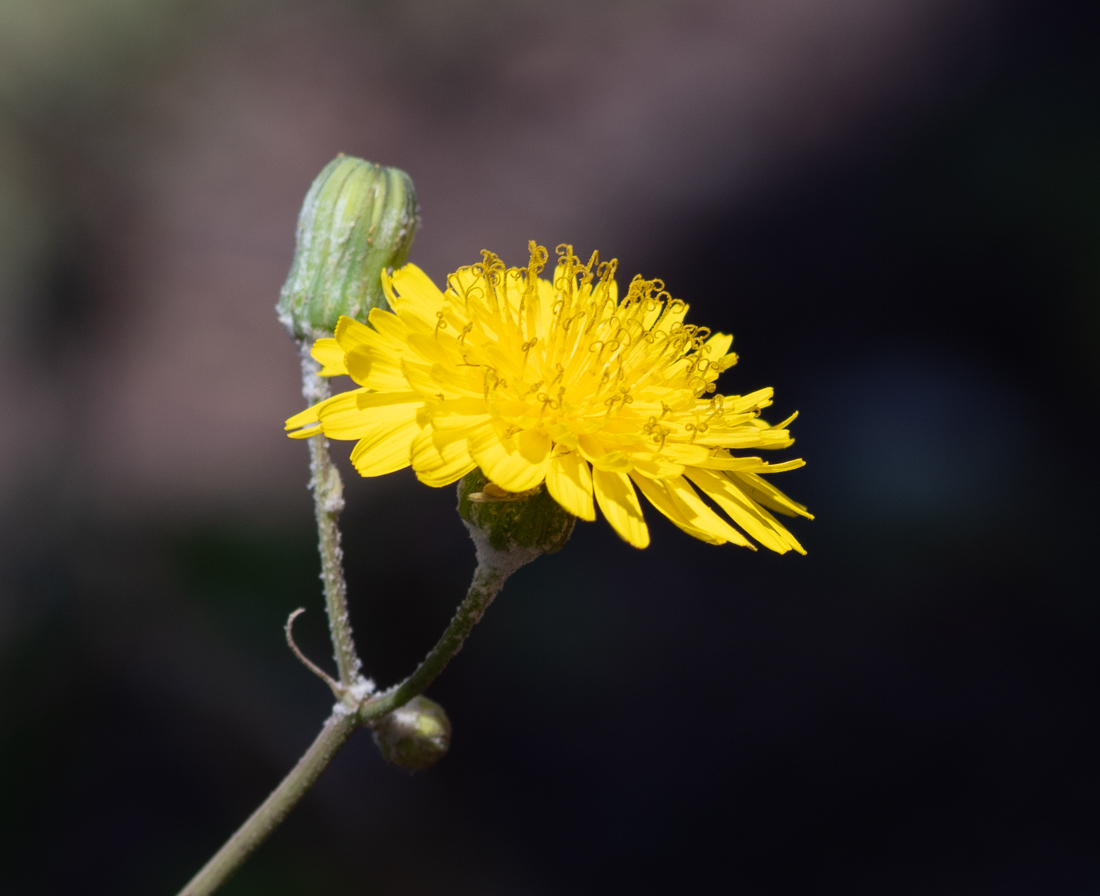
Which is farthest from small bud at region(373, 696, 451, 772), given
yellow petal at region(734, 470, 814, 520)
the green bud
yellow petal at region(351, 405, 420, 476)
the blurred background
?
the blurred background

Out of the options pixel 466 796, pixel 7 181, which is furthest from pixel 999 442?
pixel 7 181

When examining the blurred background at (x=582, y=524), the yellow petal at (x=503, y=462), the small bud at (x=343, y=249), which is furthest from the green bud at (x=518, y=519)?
the blurred background at (x=582, y=524)

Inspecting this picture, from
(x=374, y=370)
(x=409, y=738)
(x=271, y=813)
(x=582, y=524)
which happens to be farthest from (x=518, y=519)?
(x=582, y=524)

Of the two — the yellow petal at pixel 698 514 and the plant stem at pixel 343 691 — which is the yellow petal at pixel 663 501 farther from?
the plant stem at pixel 343 691

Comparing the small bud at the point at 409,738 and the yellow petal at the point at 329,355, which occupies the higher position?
the yellow petal at the point at 329,355

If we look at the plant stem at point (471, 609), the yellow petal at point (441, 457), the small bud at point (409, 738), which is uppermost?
the yellow petal at point (441, 457)

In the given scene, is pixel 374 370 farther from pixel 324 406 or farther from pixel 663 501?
pixel 663 501
